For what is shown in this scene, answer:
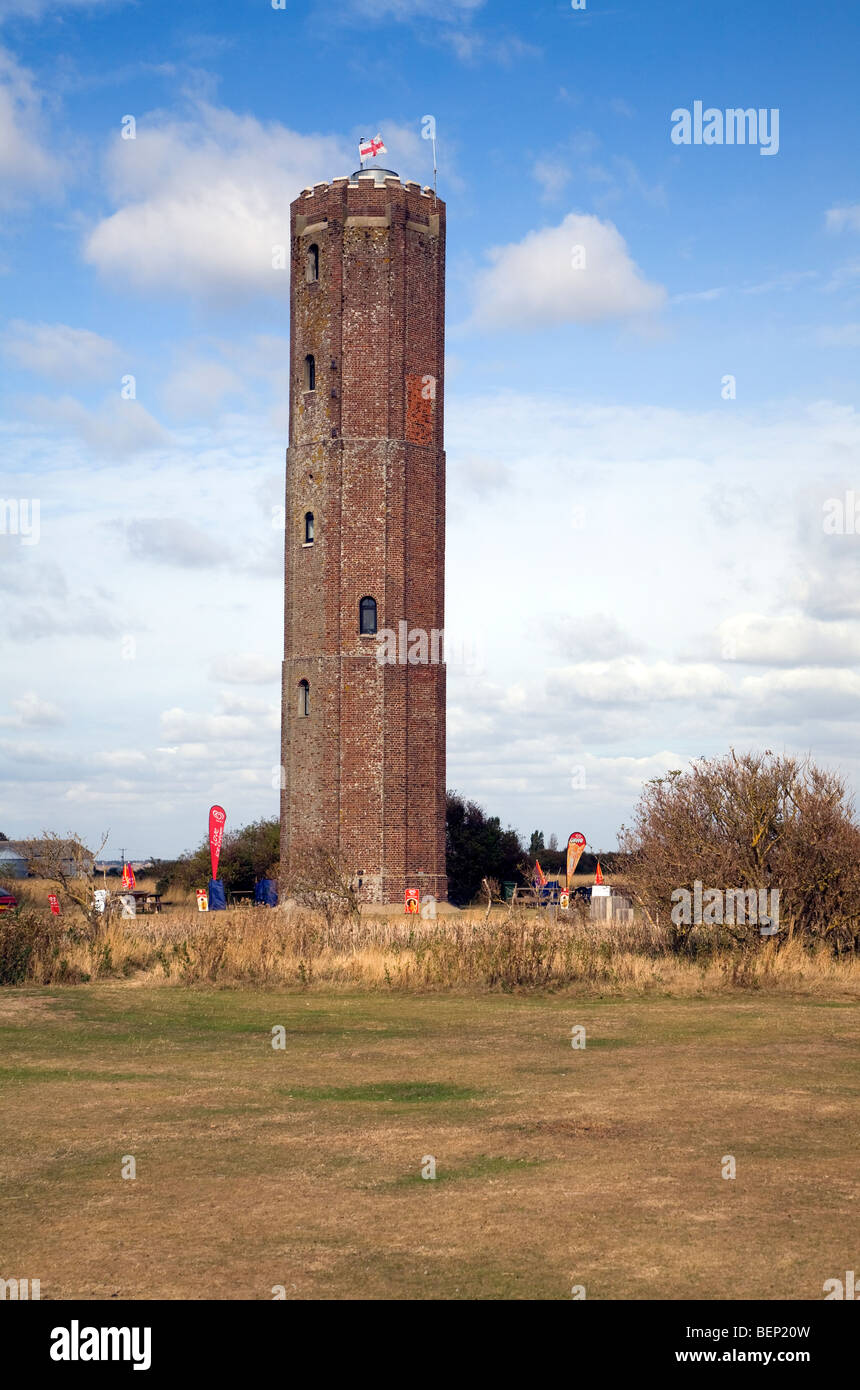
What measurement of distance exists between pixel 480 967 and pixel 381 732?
2073 centimetres

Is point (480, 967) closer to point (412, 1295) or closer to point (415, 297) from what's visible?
point (412, 1295)

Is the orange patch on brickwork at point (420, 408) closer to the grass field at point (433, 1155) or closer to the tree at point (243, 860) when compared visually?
the tree at point (243, 860)

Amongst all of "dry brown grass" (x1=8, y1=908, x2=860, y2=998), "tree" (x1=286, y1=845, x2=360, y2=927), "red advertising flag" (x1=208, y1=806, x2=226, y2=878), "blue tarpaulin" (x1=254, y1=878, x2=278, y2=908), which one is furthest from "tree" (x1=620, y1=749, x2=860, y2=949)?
"blue tarpaulin" (x1=254, y1=878, x2=278, y2=908)

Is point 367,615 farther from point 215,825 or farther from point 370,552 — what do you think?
point 215,825

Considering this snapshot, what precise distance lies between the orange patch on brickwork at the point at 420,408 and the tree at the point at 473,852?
508 inches

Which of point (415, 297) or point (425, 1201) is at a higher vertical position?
point (415, 297)

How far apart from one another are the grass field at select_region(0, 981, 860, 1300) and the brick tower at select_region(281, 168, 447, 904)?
79.7ft

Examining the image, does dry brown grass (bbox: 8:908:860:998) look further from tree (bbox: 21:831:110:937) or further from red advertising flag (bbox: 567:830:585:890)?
red advertising flag (bbox: 567:830:585:890)

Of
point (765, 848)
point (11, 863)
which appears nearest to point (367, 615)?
point (765, 848)

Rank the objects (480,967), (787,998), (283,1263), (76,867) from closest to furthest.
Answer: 1. (283,1263)
2. (787,998)
3. (480,967)
4. (76,867)

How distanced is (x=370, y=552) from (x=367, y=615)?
73.6 inches

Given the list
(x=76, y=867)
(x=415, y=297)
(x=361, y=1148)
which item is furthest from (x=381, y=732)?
(x=361, y=1148)

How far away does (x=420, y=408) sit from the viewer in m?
41.6
